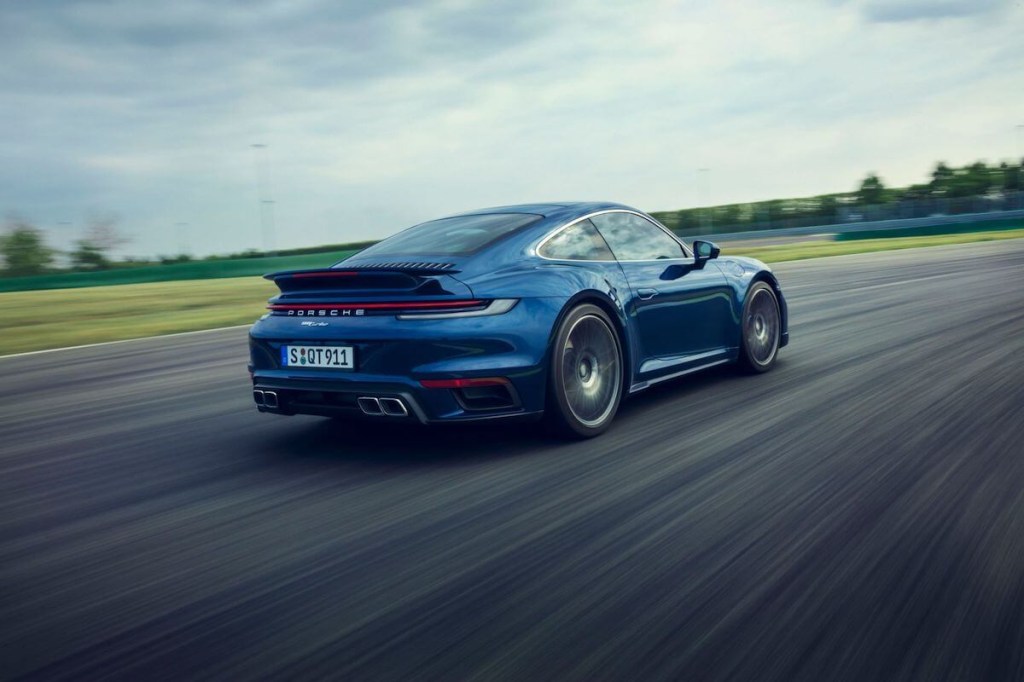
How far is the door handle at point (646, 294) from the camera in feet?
18.7

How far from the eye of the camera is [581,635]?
2.71 meters

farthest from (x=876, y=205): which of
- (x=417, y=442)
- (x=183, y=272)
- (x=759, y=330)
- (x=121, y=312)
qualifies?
(x=417, y=442)

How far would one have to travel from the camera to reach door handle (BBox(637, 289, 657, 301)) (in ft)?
18.7

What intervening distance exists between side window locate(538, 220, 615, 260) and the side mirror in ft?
2.70

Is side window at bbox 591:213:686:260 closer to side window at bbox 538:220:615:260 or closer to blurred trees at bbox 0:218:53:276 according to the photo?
side window at bbox 538:220:615:260

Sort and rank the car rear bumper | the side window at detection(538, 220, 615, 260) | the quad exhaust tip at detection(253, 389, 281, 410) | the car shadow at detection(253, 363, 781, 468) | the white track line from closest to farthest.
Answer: the car rear bumper
the car shadow at detection(253, 363, 781, 468)
the quad exhaust tip at detection(253, 389, 281, 410)
the side window at detection(538, 220, 615, 260)
the white track line

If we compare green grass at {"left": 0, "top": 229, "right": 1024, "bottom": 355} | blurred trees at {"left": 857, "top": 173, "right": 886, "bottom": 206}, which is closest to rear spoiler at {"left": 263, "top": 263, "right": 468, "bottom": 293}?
green grass at {"left": 0, "top": 229, "right": 1024, "bottom": 355}

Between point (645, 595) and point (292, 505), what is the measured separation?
175cm

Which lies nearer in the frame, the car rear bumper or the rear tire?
the car rear bumper

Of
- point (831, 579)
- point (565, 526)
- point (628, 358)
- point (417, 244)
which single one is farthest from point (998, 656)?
point (417, 244)

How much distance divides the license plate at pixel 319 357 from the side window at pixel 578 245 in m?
1.19

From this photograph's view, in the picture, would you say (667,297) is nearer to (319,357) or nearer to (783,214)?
(319,357)

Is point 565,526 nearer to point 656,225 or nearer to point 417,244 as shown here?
point 417,244

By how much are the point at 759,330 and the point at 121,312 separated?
599 inches
